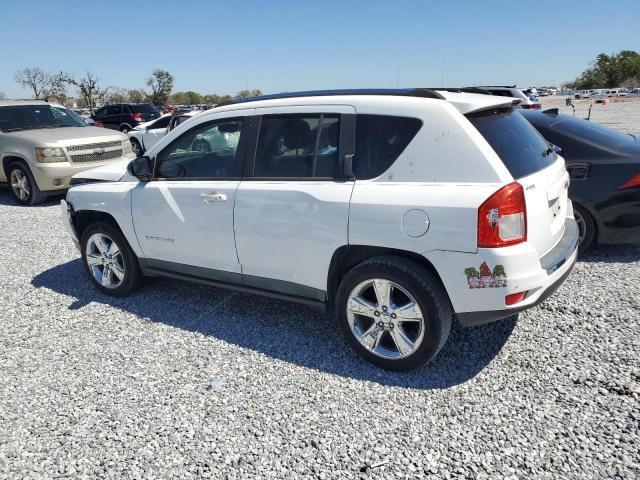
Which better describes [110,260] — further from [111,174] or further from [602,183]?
[602,183]

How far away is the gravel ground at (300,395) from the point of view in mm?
2461

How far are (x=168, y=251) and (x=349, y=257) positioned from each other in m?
1.75

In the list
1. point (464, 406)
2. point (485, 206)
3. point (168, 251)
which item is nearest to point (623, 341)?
point (464, 406)

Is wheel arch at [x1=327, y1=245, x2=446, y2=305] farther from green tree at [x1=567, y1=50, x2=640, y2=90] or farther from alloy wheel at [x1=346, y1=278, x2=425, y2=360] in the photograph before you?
green tree at [x1=567, y1=50, x2=640, y2=90]

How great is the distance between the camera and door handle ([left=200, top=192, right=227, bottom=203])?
361 cm

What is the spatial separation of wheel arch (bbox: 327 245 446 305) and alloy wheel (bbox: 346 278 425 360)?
188 mm

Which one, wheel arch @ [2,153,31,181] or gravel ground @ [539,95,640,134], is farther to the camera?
gravel ground @ [539,95,640,134]

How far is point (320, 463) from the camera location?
2451 mm

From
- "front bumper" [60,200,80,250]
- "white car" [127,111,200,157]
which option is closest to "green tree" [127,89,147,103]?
"white car" [127,111,200,157]

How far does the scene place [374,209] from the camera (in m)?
2.95

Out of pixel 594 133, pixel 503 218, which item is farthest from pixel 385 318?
pixel 594 133

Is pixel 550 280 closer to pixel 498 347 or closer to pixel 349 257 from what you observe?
pixel 498 347

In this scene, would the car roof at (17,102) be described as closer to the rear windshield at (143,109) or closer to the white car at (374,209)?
the white car at (374,209)

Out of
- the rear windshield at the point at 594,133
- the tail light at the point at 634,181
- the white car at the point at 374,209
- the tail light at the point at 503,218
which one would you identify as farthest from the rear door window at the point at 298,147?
the tail light at the point at 634,181
